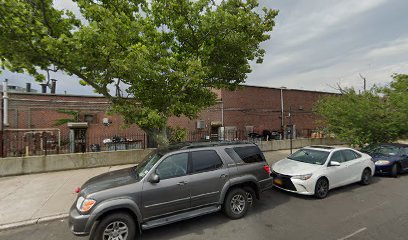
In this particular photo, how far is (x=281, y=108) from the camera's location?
2338cm

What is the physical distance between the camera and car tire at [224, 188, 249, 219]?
518 centimetres

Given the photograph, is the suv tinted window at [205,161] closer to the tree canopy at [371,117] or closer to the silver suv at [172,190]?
the silver suv at [172,190]

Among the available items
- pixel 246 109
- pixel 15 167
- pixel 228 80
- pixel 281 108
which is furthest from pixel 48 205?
pixel 281 108

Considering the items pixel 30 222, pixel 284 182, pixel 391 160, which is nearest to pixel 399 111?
pixel 391 160

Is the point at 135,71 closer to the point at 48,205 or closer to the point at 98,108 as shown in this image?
the point at 48,205

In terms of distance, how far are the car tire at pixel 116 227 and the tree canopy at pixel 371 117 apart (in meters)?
12.5

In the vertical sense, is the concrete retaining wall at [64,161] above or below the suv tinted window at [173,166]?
below

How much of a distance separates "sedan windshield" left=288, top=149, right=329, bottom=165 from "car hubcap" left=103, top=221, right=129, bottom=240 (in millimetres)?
6030

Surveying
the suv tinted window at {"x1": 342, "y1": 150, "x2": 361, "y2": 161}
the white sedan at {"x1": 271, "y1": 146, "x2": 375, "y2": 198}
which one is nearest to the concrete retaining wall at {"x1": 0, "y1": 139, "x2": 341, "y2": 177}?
the white sedan at {"x1": 271, "y1": 146, "x2": 375, "y2": 198}

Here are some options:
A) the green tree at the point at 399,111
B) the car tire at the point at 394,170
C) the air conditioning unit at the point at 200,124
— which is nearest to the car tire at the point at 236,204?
the car tire at the point at 394,170

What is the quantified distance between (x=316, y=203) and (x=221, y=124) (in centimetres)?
1384

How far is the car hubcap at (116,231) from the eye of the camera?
4.03m

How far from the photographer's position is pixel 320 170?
22.1ft

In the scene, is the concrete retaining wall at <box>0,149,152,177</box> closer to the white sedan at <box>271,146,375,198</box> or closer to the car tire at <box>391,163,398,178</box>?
the white sedan at <box>271,146,375,198</box>
